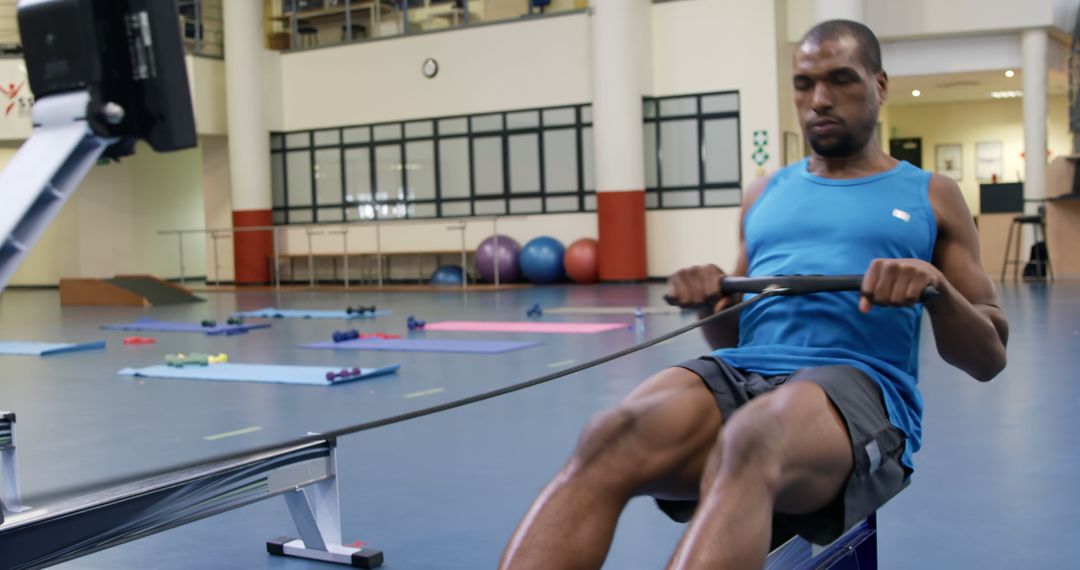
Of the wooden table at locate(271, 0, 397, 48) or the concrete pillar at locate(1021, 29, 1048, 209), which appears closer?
the concrete pillar at locate(1021, 29, 1048, 209)

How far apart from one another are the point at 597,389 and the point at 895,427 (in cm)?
308

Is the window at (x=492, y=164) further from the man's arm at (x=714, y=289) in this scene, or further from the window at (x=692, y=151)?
the man's arm at (x=714, y=289)

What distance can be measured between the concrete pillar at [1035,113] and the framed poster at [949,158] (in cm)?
640

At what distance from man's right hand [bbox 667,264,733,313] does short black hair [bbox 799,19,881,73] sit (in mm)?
448

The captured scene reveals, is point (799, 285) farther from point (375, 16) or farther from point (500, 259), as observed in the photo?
point (375, 16)

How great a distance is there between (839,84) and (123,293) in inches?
475

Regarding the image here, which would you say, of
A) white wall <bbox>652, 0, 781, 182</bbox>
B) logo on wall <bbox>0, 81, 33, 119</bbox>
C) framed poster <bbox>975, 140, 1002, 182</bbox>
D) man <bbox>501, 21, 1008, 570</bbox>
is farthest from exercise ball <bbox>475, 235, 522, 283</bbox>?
man <bbox>501, 21, 1008, 570</bbox>

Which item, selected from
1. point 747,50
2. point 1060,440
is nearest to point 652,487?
point 1060,440

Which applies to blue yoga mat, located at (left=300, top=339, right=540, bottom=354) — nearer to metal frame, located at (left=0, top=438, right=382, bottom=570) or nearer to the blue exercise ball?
metal frame, located at (left=0, top=438, right=382, bottom=570)

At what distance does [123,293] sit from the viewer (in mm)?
12812

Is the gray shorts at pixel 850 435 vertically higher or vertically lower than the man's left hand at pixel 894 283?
lower

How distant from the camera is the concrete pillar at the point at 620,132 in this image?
45.1ft

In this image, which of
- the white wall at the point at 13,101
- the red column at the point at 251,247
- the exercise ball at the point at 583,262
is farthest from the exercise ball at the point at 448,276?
the white wall at the point at 13,101

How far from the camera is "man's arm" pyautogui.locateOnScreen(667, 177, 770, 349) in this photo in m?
1.90
